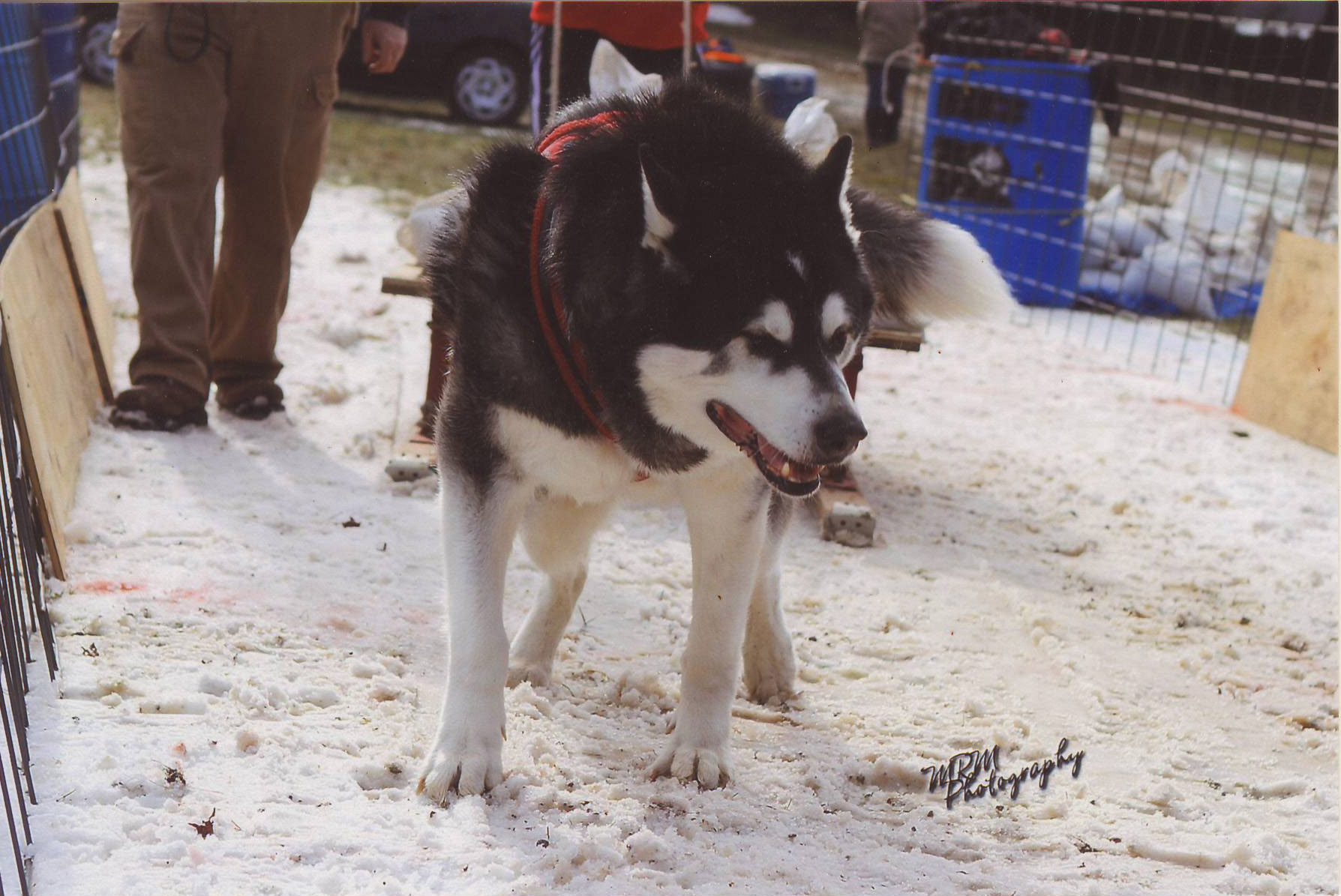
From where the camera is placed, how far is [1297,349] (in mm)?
5016

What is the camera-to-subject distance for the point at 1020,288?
22.3 ft

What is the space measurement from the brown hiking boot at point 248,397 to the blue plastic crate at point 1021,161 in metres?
3.99

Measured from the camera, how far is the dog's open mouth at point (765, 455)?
200 cm

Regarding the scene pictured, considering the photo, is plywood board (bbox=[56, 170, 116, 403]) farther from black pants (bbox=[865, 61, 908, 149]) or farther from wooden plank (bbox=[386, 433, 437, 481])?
black pants (bbox=[865, 61, 908, 149])

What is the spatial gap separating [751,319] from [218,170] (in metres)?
2.55

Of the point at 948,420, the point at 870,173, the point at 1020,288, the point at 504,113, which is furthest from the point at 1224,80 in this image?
the point at 504,113

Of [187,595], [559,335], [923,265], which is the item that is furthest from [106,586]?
[923,265]

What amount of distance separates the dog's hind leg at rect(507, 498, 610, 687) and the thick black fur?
30 centimetres

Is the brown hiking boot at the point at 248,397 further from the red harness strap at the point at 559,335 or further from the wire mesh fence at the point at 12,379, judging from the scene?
the red harness strap at the point at 559,335

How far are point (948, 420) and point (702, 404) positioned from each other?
3130mm

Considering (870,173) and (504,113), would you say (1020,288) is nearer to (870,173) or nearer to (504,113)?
(870,173)

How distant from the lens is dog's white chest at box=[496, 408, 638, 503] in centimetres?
215

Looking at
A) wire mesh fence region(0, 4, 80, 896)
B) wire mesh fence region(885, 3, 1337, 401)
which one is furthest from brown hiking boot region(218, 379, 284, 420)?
wire mesh fence region(885, 3, 1337, 401)

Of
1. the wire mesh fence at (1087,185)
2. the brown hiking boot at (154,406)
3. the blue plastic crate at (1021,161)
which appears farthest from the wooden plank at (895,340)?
the blue plastic crate at (1021,161)
